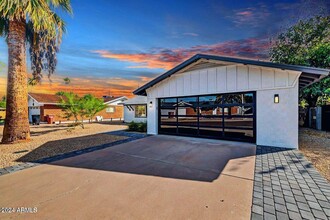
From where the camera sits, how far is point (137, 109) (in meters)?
20.1

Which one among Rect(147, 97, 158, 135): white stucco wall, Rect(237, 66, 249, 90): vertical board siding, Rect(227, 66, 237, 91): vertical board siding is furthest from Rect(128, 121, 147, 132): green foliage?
Rect(237, 66, 249, 90): vertical board siding

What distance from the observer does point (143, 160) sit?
5.25m

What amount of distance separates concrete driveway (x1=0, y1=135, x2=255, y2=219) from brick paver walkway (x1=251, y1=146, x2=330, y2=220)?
20 centimetres

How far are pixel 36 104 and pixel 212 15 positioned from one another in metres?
24.7

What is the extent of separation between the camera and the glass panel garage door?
7.65 meters

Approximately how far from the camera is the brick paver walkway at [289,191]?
247 centimetres

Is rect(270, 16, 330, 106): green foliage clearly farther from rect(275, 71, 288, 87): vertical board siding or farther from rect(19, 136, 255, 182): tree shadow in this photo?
rect(19, 136, 255, 182): tree shadow

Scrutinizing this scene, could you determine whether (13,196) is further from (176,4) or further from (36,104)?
(36,104)

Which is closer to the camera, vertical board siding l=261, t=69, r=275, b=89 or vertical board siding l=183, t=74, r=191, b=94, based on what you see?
vertical board siding l=261, t=69, r=275, b=89

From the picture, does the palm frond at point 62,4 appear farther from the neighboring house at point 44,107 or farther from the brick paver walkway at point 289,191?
the neighboring house at point 44,107

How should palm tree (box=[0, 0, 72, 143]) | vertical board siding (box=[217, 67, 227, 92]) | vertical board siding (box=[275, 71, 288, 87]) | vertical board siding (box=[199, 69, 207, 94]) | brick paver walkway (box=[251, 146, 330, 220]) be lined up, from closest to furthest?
brick paver walkway (box=[251, 146, 330, 220]), vertical board siding (box=[275, 71, 288, 87]), palm tree (box=[0, 0, 72, 143]), vertical board siding (box=[217, 67, 227, 92]), vertical board siding (box=[199, 69, 207, 94])

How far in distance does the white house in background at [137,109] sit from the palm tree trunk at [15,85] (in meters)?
12.0

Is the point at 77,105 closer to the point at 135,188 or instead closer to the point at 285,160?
the point at 135,188

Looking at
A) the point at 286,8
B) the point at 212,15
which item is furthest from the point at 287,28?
the point at 212,15
